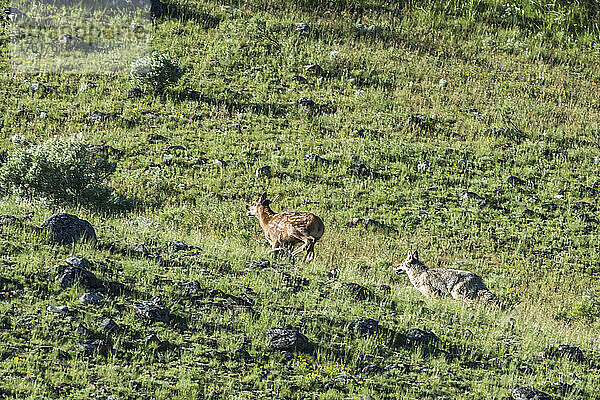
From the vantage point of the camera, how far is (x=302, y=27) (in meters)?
30.2

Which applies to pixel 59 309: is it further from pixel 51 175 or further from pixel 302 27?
pixel 302 27

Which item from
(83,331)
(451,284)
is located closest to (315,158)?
(451,284)

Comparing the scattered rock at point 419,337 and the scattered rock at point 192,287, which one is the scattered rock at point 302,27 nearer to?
the scattered rock at point 192,287

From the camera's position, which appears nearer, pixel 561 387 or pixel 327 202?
pixel 561 387

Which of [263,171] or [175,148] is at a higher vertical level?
[263,171]

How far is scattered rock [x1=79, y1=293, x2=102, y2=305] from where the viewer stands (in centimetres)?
1062

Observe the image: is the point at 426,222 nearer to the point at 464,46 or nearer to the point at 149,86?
the point at 149,86

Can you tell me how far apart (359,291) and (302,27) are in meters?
19.0

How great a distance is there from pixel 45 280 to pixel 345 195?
11307 millimetres

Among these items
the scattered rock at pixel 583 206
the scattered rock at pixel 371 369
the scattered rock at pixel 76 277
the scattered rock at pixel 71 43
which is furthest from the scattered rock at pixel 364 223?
the scattered rock at pixel 71 43

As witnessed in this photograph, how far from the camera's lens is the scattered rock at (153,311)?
34.8 ft

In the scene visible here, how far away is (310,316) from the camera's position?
1169 cm

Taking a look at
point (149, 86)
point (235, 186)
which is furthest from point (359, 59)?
point (235, 186)

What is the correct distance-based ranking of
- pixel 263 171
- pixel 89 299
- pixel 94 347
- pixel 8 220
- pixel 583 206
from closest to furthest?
pixel 94 347, pixel 89 299, pixel 8 220, pixel 583 206, pixel 263 171
